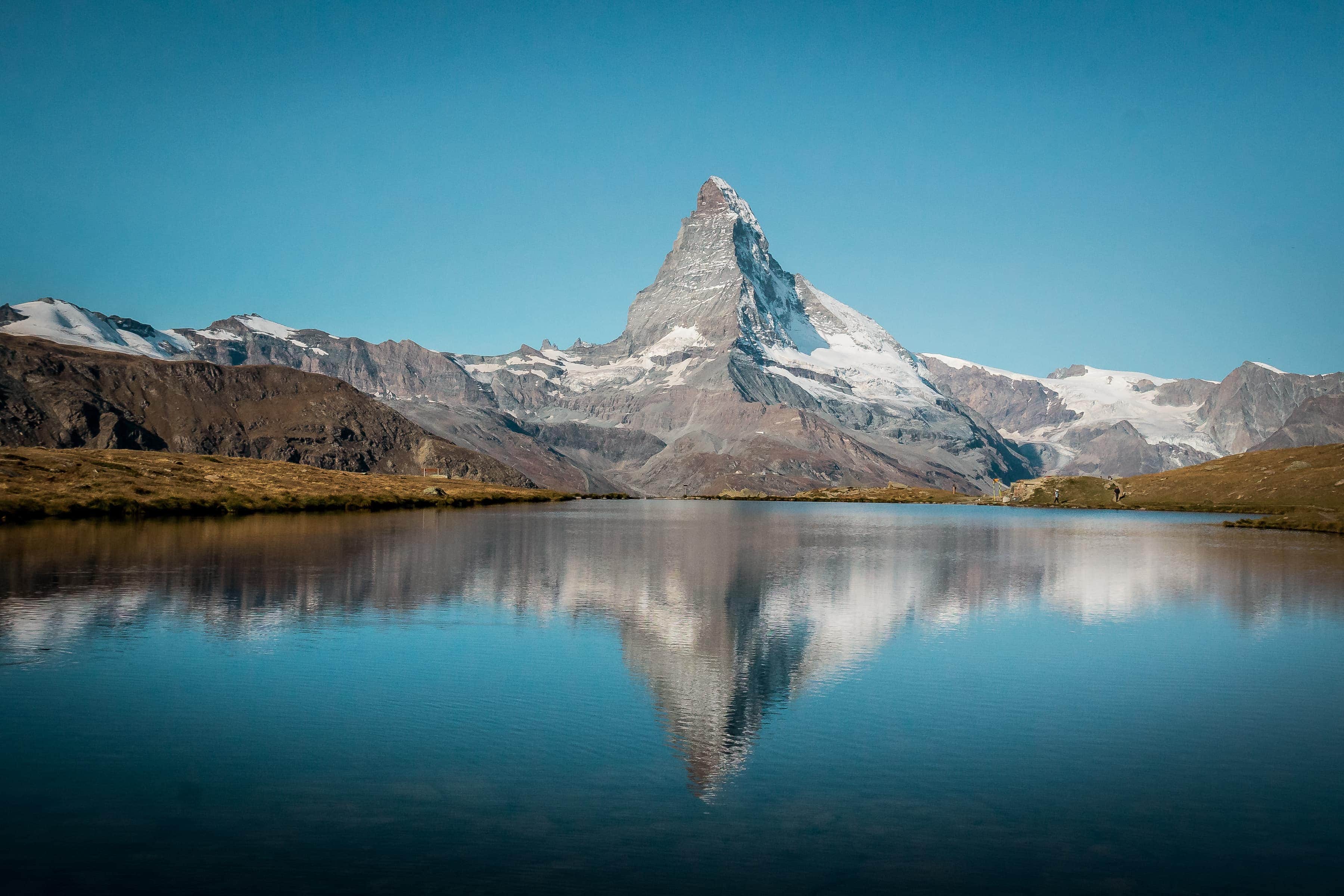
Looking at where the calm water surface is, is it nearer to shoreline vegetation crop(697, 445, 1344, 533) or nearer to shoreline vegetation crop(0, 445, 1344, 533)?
shoreline vegetation crop(0, 445, 1344, 533)

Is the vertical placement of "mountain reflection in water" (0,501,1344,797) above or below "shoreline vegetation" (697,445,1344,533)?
below

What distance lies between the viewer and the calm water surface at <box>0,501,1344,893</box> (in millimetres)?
13070

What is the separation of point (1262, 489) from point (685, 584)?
127036 millimetres

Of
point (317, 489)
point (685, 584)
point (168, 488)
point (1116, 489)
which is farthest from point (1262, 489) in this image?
point (168, 488)

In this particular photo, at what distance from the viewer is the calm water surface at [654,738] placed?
1307 cm

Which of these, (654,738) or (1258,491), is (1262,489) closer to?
(1258,491)

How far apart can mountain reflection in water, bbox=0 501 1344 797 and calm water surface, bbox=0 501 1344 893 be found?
0.28 m

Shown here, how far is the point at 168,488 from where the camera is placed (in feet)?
336

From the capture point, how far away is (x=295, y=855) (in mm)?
13031

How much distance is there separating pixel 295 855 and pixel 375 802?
2105mm

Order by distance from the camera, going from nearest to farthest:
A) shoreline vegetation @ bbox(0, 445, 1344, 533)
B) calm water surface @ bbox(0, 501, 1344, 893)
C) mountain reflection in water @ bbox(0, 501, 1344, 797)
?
calm water surface @ bbox(0, 501, 1344, 893) → mountain reflection in water @ bbox(0, 501, 1344, 797) → shoreline vegetation @ bbox(0, 445, 1344, 533)

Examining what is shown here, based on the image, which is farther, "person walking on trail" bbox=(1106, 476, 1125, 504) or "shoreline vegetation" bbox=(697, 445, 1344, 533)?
"person walking on trail" bbox=(1106, 476, 1125, 504)

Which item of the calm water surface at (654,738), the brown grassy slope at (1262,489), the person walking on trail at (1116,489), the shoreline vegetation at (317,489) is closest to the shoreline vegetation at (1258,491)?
the brown grassy slope at (1262,489)

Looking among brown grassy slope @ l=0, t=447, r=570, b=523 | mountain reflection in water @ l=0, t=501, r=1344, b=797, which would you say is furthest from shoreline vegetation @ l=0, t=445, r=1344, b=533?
mountain reflection in water @ l=0, t=501, r=1344, b=797
